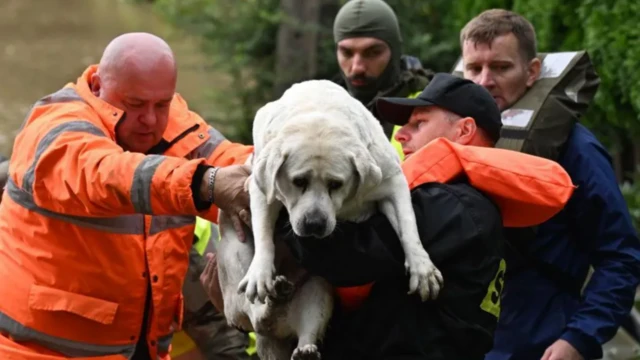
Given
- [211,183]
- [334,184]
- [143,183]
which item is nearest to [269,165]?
[334,184]

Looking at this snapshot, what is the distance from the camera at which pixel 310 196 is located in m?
3.88

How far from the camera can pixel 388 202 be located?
3.96 metres

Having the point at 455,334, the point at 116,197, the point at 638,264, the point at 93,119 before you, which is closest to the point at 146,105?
the point at 93,119

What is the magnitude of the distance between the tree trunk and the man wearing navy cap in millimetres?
7405

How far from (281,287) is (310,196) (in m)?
0.37

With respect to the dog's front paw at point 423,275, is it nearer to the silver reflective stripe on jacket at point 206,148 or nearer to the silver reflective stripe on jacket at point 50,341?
the silver reflective stripe on jacket at point 206,148

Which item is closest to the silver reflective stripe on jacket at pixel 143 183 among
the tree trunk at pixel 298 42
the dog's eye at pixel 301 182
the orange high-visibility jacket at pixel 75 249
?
the orange high-visibility jacket at pixel 75 249

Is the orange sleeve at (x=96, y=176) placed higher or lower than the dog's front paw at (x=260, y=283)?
higher

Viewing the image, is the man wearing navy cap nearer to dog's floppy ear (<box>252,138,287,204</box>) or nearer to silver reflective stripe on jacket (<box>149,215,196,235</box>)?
dog's floppy ear (<box>252,138,287,204</box>)

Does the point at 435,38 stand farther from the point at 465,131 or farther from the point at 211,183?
the point at 211,183

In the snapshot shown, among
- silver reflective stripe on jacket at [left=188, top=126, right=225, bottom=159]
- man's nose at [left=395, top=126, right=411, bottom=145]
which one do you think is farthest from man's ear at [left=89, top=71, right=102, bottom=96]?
man's nose at [left=395, top=126, right=411, bottom=145]

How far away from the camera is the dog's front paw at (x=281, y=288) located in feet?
13.1

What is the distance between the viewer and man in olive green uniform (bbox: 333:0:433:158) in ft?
22.0

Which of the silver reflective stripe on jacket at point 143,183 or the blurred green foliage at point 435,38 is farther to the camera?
the blurred green foliage at point 435,38
